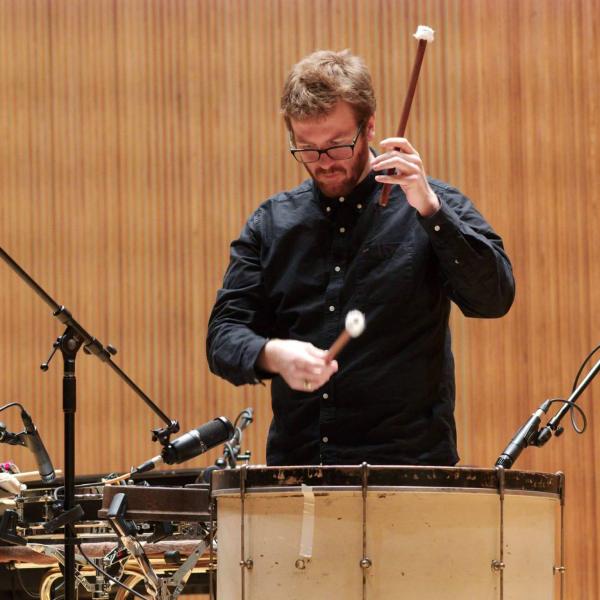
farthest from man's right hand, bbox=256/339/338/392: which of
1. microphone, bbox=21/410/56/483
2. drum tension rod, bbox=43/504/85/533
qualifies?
microphone, bbox=21/410/56/483

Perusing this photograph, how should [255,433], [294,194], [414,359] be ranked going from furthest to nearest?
[255,433] → [294,194] → [414,359]

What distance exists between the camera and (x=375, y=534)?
176 centimetres

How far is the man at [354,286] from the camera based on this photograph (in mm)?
2033

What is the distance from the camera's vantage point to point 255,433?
5.28m

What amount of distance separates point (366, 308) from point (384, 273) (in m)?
0.08

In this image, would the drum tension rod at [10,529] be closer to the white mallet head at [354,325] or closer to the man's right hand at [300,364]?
the man's right hand at [300,364]

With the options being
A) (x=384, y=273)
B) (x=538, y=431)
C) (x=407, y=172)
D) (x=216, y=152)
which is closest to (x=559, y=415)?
(x=538, y=431)

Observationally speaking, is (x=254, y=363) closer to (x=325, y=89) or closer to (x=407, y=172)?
(x=407, y=172)

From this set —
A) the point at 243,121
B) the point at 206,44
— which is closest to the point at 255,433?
the point at 243,121

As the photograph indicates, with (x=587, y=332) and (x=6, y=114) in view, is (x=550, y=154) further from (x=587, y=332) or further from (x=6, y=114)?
(x=6, y=114)

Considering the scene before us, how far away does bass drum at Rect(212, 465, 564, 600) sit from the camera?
1751mm

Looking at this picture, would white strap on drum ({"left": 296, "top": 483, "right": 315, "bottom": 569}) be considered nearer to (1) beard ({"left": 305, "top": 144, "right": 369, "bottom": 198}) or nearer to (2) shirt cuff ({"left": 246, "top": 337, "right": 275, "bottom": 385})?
(2) shirt cuff ({"left": 246, "top": 337, "right": 275, "bottom": 385})

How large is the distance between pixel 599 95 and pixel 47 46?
2889mm

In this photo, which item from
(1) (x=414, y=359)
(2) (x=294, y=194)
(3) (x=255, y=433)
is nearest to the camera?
(1) (x=414, y=359)
